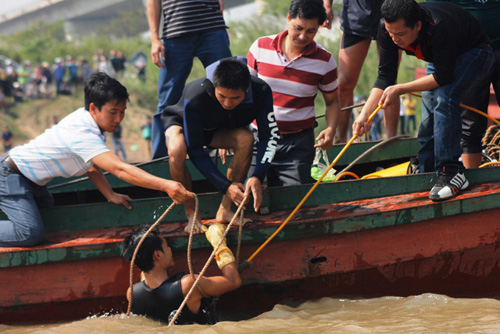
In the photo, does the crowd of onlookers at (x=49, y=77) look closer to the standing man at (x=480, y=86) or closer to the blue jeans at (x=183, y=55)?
the blue jeans at (x=183, y=55)

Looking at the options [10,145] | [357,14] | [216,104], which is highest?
[357,14]

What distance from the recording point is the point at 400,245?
4.95 metres

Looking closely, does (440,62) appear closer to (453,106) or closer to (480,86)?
(453,106)

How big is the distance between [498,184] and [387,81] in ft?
3.78

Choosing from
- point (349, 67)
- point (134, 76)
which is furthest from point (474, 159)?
point (134, 76)

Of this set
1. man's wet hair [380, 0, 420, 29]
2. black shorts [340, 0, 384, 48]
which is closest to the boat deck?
man's wet hair [380, 0, 420, 29]

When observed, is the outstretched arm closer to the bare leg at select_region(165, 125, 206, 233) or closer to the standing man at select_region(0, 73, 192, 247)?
the standing man at select_region(0, 73, 192, 247)

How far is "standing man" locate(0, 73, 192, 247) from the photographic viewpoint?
475 cm

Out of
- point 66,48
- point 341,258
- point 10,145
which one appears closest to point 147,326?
point 341,258

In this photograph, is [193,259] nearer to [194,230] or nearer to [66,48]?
[194,230]

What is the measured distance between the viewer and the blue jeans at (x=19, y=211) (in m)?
4.90

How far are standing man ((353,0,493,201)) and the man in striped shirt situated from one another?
0.54 m

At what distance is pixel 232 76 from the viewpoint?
4570 millimetres

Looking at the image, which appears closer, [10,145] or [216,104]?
[216,104]
